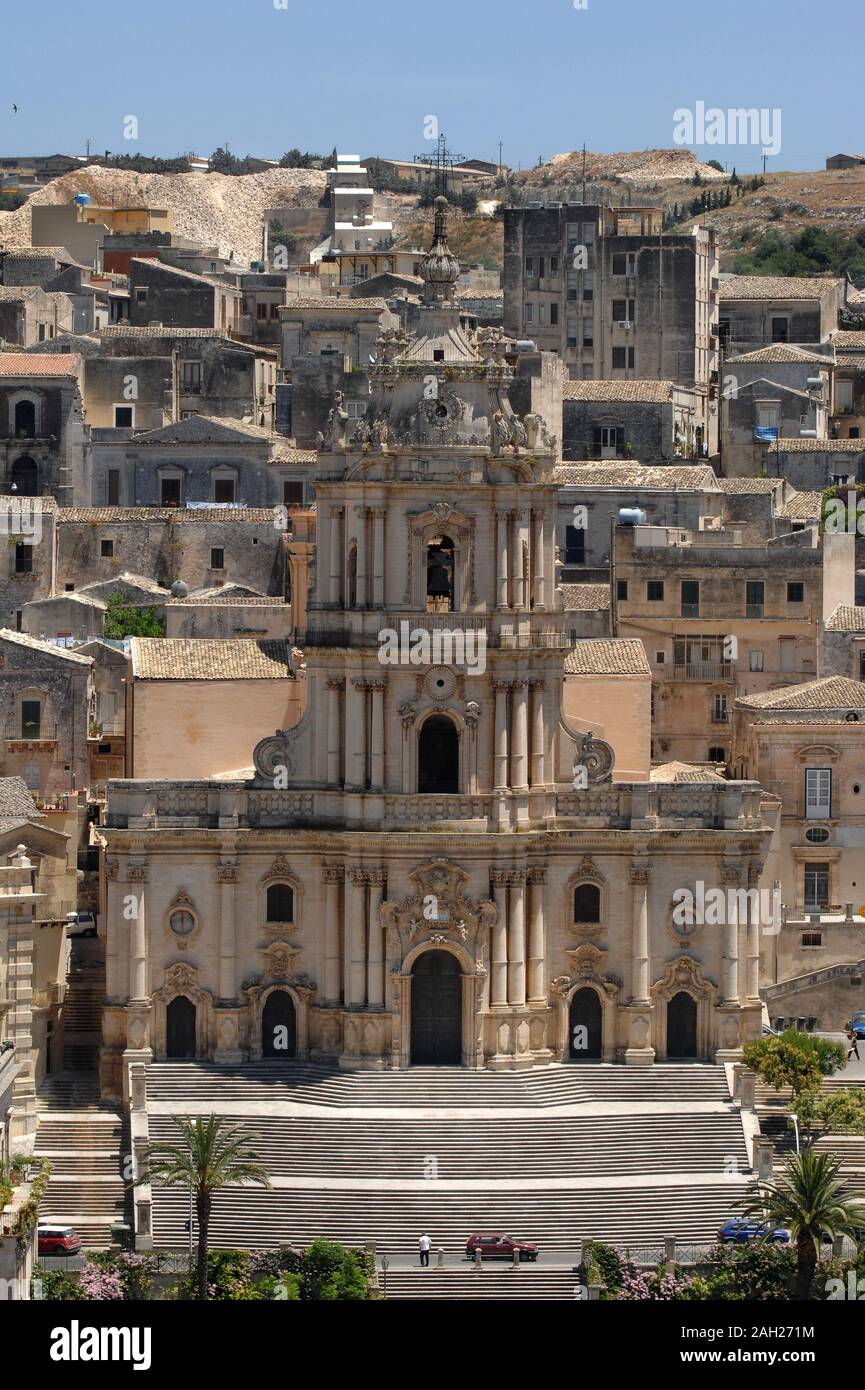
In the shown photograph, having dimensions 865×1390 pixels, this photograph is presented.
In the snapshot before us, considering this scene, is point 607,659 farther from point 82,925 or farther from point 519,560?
point 82,925

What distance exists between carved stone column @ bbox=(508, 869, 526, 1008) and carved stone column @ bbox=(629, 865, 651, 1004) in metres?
2.27

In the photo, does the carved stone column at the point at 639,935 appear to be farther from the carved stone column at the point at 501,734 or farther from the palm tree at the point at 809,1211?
the palm tree at the point at 809,1211

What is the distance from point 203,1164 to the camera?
263 ft

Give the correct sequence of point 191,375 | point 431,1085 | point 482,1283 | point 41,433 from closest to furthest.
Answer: point 482,1283, point 431,1085, point 41,433, point 191,375

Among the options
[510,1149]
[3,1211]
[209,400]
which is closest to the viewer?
[3,1211]

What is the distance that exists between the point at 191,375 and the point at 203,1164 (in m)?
50.3

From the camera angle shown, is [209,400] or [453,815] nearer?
[453,815]

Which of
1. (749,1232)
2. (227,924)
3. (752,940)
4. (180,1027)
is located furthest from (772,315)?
(749,1232)

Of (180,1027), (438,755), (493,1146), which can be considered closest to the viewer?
(493,1146)

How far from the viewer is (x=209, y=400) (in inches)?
4998

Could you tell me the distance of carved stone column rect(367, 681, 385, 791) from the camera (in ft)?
289
